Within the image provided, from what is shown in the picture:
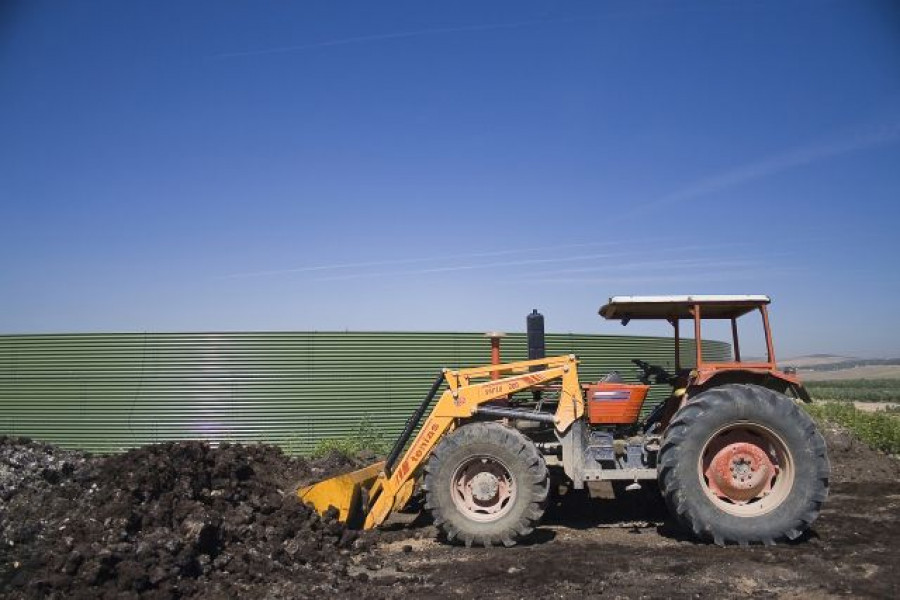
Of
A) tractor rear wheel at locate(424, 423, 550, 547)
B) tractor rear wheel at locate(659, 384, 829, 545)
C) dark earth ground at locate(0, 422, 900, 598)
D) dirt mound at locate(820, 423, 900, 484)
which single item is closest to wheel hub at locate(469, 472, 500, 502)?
tractor rear wheel at locate(424, 423, 550, 547)

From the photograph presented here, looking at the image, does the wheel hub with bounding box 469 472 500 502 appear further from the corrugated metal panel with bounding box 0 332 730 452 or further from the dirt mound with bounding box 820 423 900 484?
the corrugated metal panel with bounding box 0 332 730 452

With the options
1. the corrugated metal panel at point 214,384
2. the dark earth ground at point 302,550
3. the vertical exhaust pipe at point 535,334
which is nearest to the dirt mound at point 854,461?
the dark earth ground at point 302,550

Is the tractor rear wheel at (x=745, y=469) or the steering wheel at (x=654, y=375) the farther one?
the steering wheel at (x=654, y=375)

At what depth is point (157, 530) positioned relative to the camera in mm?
6059

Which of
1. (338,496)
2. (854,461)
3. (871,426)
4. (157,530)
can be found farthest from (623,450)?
(871,426)

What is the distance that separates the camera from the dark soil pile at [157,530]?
5332 mm

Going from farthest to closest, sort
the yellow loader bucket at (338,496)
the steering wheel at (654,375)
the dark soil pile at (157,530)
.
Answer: the steering wheel at (654,375) < the yellow loader bucket at (338,496) < the dark soil pile at (157,530)

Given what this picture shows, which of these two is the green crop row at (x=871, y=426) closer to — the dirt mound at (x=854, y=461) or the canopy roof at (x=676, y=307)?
the dirt mound at (x=854, y=461)

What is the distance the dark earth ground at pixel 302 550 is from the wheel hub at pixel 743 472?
0.52 metres

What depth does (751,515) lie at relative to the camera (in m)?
6.54

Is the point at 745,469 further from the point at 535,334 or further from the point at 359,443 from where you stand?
the point at 359,443

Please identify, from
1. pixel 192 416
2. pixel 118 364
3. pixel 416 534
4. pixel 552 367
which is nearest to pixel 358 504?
pixel 416 534

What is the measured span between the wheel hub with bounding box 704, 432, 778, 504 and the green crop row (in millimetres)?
7105

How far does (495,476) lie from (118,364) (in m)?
9.02
